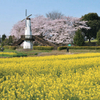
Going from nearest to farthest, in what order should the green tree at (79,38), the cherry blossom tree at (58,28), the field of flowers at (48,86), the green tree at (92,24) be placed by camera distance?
1. the field of flowers at (48,86)
2. the green tree at (79,38)
3. the cherry blossom tree at (58,28)
4. the green tree at (92,24)

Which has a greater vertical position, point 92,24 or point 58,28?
point 92,24

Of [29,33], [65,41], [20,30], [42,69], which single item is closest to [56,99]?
[42,69]

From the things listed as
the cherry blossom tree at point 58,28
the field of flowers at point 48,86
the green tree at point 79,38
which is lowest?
the field of flowers at point 48,86

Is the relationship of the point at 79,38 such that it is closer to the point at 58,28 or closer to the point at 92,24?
the point at 58,28

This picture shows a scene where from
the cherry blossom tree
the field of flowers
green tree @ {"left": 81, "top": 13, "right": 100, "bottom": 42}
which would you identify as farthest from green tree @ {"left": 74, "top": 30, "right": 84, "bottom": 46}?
the field of flowers

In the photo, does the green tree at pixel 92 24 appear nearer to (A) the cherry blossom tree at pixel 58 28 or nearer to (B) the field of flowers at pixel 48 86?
(A) the cherry blossom tree at pixel 58 28

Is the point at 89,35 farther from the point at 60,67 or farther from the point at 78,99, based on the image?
the point at 78,99

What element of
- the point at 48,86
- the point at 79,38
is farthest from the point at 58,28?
the point at 48,86

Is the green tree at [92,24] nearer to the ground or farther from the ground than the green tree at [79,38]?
farther from the ground

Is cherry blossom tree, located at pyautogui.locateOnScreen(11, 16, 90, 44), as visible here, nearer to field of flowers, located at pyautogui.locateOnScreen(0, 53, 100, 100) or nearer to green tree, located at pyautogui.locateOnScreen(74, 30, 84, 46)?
green tree, located at pyautogui.locateOnScreen(74, 30, 84, 46)

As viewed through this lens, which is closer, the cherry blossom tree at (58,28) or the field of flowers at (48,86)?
the field of flowers at (48,86)

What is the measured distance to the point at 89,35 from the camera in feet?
196

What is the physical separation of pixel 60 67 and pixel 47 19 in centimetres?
4485

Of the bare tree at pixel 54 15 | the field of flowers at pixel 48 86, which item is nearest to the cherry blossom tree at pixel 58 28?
the bare tree at pixel 54 15
